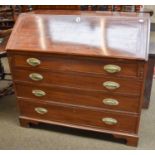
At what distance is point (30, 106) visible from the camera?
200 cm

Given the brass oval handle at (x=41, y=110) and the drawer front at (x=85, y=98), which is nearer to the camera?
the drawer front at (x=85, y=98)

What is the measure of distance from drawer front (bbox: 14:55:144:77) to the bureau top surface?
0.18 ft

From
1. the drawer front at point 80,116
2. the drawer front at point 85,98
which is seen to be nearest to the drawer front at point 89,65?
the drawer front at point 85,98

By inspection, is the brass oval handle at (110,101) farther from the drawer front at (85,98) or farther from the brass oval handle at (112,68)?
the brass oval handle at (112,68)

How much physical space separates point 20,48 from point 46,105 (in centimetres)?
53

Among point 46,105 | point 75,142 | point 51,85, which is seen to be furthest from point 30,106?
point 75,142

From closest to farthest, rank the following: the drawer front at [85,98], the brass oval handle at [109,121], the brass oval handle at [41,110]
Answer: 1. the drawer front at [85,98]
2. the brass oval handle at [109,121]
3. the brass oval handle at [41,110]

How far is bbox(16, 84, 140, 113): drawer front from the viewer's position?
66.8 inches

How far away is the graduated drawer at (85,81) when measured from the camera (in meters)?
1.62

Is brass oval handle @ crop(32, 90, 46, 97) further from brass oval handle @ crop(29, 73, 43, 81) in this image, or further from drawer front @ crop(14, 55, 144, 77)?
drawer front @ crop(14, 55, 144, 77)

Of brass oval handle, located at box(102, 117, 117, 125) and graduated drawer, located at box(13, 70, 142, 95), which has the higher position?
graduated drawer, located at box(13, 70, 142, 95)

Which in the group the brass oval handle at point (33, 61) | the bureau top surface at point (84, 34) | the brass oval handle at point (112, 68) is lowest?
the brass oval handle at point (112, 68)

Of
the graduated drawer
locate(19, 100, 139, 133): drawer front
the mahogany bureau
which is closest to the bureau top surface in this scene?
the mahogany bureau

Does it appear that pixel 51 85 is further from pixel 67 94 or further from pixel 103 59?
pixel 103 59
